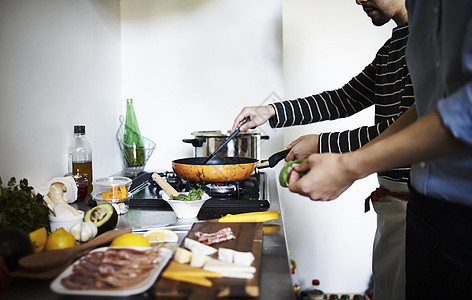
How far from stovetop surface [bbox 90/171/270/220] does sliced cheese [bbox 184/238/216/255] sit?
0.28 meters

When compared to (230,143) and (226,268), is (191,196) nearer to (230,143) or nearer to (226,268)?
(226,268)

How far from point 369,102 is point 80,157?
105 centimetres

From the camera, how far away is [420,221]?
0.77 m

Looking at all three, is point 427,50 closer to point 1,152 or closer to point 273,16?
point 1,152

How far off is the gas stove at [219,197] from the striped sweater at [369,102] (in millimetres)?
247

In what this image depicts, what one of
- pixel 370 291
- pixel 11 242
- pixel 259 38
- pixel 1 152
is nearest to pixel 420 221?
pixel 11 242

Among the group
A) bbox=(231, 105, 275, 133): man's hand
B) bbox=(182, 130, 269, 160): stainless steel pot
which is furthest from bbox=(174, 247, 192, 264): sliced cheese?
bbox=(182, 130, 269, 160): stainless steel pot

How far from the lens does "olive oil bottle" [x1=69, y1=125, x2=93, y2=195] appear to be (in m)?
1.33

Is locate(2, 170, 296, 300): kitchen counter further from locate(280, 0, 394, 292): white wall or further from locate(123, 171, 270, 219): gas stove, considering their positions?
locate(280, 0, 394, 292): white wall

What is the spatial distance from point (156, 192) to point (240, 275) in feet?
2.35

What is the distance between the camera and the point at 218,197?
1.18 meters

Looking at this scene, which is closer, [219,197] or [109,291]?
[109,291]

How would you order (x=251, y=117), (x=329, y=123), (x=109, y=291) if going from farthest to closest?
(x=329, y=123) < (x=251, y=117) < (x=109, y=291)

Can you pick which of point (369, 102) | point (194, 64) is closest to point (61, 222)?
point (369, 102)
